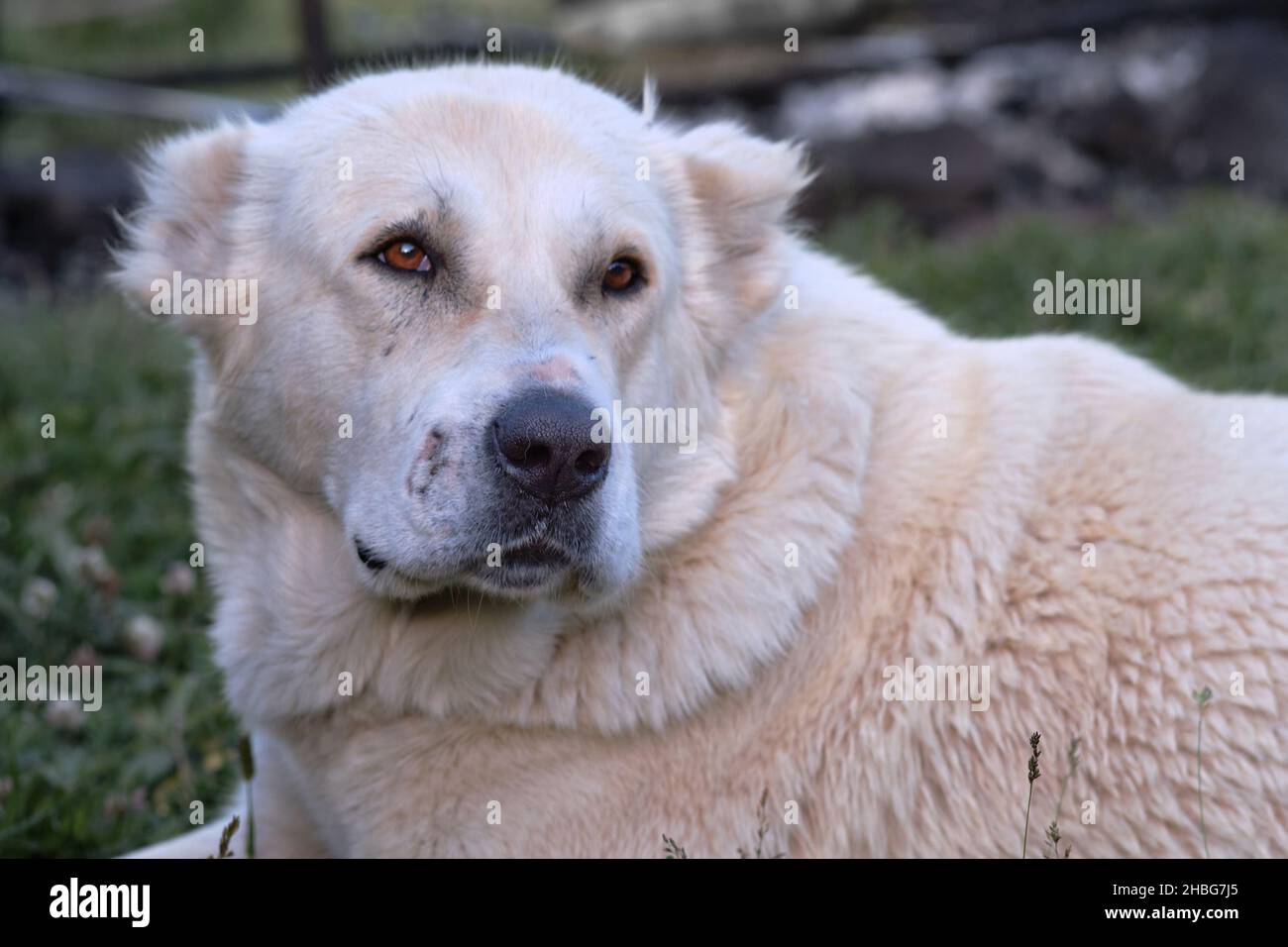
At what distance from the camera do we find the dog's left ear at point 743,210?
3496 mm

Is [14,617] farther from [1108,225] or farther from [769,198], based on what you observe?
[1108,225]

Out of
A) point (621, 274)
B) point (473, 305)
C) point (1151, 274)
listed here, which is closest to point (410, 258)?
point (473, 305)

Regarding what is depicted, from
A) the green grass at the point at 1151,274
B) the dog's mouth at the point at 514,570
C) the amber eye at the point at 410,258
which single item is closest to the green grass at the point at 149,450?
the green grass at the point at 1151,274

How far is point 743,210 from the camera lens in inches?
139

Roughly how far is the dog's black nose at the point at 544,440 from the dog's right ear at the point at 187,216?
1.09 meters

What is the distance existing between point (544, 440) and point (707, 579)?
65cm

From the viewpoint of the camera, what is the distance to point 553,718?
3039mm

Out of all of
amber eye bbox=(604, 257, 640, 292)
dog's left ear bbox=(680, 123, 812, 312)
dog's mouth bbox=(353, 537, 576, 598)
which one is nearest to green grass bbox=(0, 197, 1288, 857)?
dog's mouth bbox=(353, 537, 576, 598)

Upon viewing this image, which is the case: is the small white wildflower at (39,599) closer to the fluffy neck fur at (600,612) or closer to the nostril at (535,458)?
the fluffy neck fur at (600,612)

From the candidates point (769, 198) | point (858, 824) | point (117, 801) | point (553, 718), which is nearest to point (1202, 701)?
point (858, 824)

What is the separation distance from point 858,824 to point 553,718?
0.71 m

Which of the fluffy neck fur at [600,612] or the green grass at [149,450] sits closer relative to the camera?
the fluffy neck fur at [600,612]

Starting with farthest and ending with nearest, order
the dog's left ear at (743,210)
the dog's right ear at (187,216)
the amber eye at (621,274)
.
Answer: the dog's left ear at (743,210) → the dog's right ear at (187,216) → the amber eye at (621,274)

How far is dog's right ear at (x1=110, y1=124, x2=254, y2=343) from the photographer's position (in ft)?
11.1
